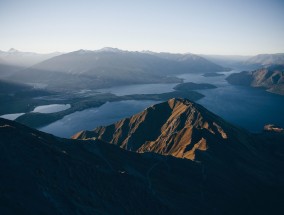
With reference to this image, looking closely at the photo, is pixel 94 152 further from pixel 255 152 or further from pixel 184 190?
pixel 255 152

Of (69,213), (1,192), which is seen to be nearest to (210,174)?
(69,213)

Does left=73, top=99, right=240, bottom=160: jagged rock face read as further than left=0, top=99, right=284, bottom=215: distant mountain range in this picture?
Yes

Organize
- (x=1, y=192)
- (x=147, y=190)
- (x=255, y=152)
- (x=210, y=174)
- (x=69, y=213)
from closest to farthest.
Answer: (x=1, y=192), (x=69, y=213), (x=147, y=190), (x=210, y=174), (x=255, y=152)

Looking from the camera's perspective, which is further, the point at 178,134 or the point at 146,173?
the point at 178,134

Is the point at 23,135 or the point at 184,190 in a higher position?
the point at 23,135

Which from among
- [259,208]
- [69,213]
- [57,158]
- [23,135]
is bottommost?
[259,208]
